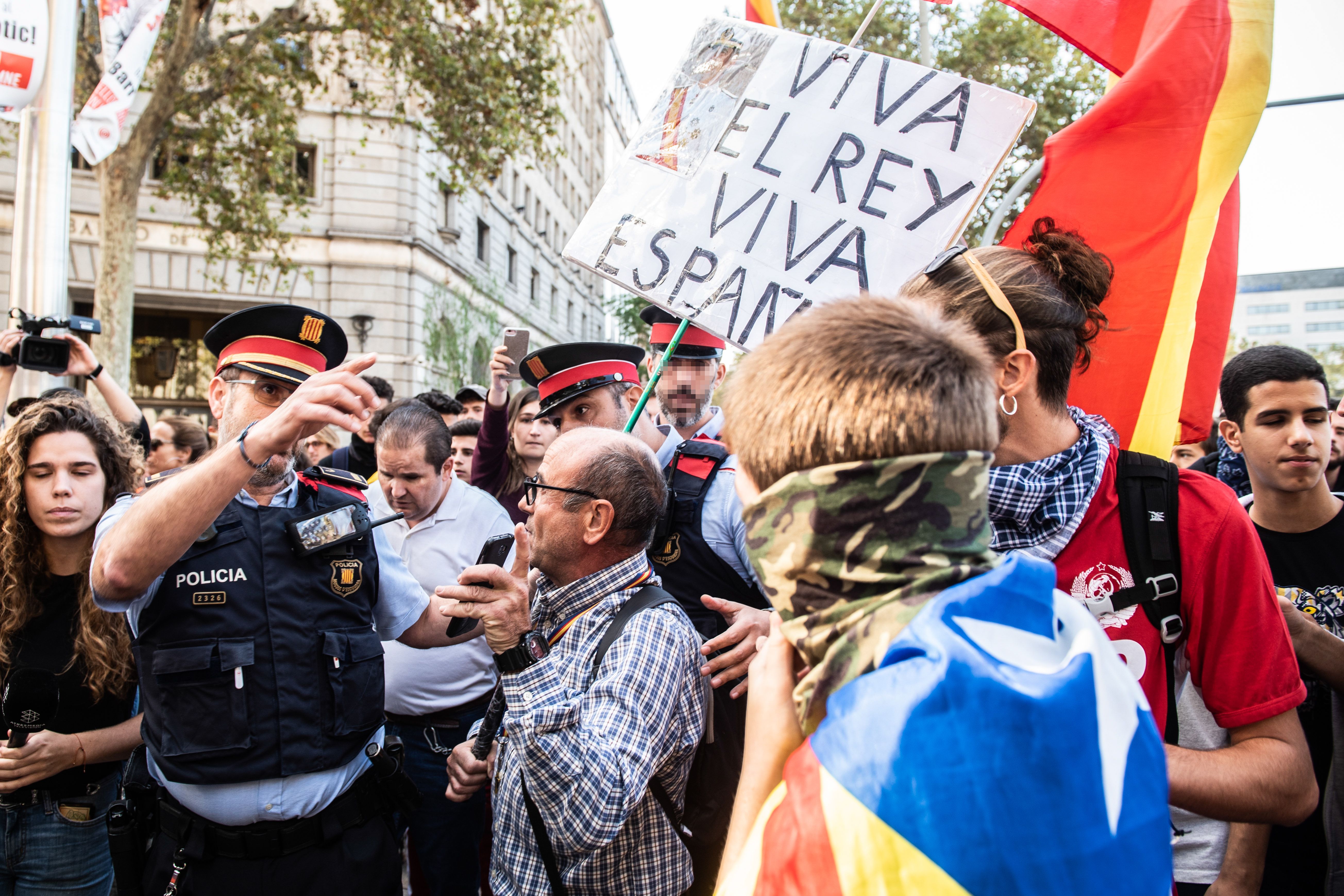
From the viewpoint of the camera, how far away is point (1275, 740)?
1479 mm

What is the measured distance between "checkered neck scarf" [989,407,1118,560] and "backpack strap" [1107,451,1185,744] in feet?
0.23

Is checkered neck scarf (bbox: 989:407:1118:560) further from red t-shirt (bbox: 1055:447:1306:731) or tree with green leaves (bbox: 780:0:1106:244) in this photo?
tree with green leaves (bbox: 780:0:1106:244)

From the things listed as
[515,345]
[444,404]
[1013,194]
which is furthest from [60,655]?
[1013,194]

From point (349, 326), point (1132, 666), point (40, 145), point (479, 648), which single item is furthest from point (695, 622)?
point (349, 326)

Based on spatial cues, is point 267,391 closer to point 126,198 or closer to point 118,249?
point 118,249

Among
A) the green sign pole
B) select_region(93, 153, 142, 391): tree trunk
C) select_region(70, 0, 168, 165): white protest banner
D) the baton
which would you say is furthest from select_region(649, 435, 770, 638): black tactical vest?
select_region(93, 153, 142, 391): tree trunk

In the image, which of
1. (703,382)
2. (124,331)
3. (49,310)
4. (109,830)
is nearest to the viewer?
(109,830)

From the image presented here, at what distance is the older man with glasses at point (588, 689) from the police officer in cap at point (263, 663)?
1.16 ft

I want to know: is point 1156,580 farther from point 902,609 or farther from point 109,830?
point 109,830

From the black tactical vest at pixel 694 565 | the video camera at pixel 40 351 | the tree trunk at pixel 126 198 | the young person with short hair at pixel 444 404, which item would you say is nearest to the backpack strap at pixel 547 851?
the black tactical vest at pixel 694 565

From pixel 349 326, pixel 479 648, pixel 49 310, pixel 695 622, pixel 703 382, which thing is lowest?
pixel 479 648

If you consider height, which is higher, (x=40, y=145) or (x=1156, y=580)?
(x=40, y=145)

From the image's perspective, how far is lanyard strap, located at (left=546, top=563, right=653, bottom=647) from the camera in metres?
2.18

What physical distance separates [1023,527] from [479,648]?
253 centimetres
